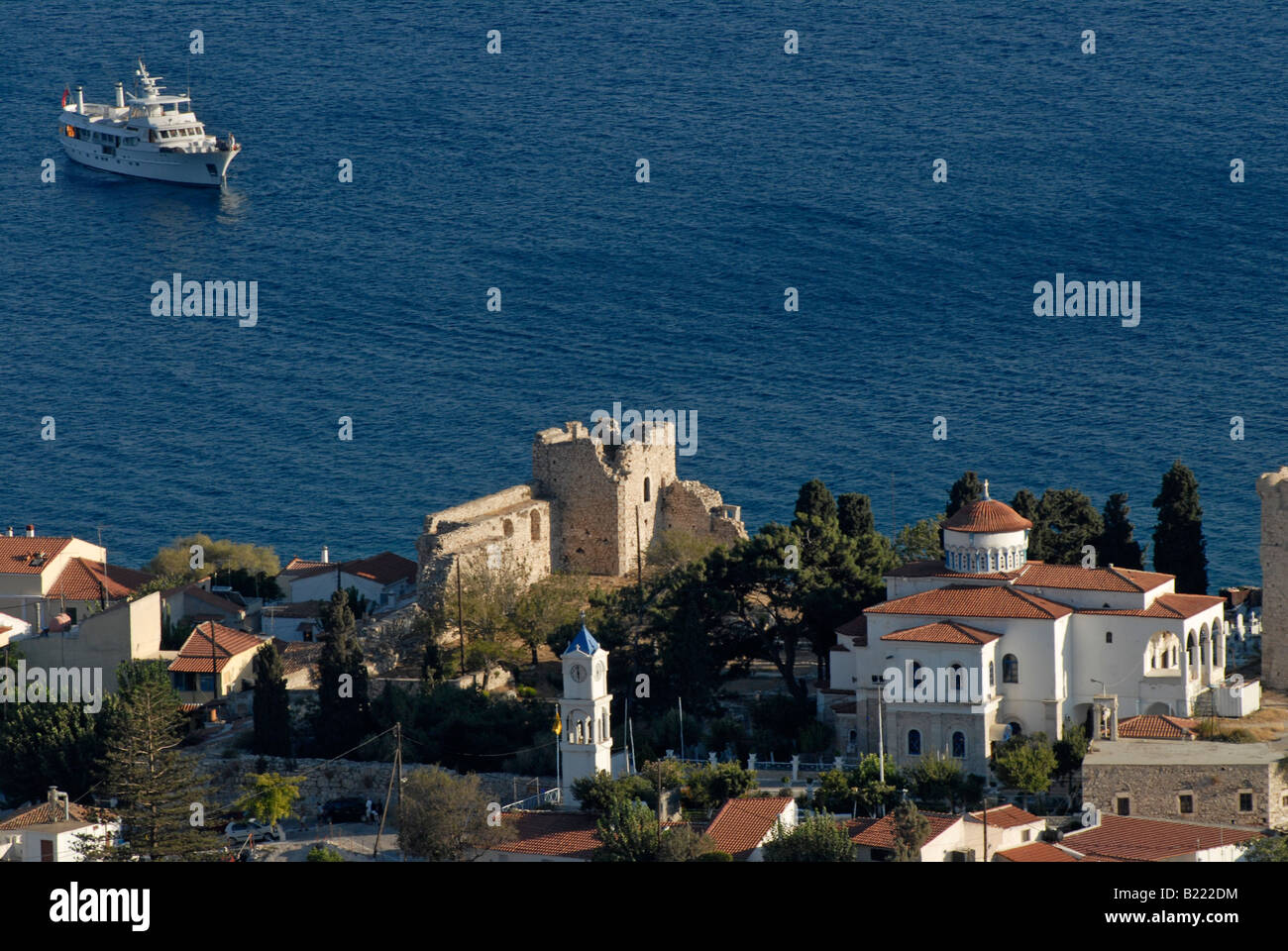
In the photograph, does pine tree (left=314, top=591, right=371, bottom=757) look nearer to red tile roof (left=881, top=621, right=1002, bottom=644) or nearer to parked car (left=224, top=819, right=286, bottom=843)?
parked car (left=224, top=819, right=286, bottom=843)

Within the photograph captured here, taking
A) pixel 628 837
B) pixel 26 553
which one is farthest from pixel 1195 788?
pixel 26 553

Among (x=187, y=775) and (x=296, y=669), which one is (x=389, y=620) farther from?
(x=187, y=775)

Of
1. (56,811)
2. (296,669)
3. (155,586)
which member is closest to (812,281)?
(155,586)

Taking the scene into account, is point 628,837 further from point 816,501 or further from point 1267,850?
point 816,501

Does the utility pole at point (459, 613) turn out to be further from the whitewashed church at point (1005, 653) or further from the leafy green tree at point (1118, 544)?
the leafy green tree at point (1118, 544)

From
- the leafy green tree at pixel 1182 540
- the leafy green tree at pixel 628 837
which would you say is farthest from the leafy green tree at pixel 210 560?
the leafy green tree at pixel 628 837
